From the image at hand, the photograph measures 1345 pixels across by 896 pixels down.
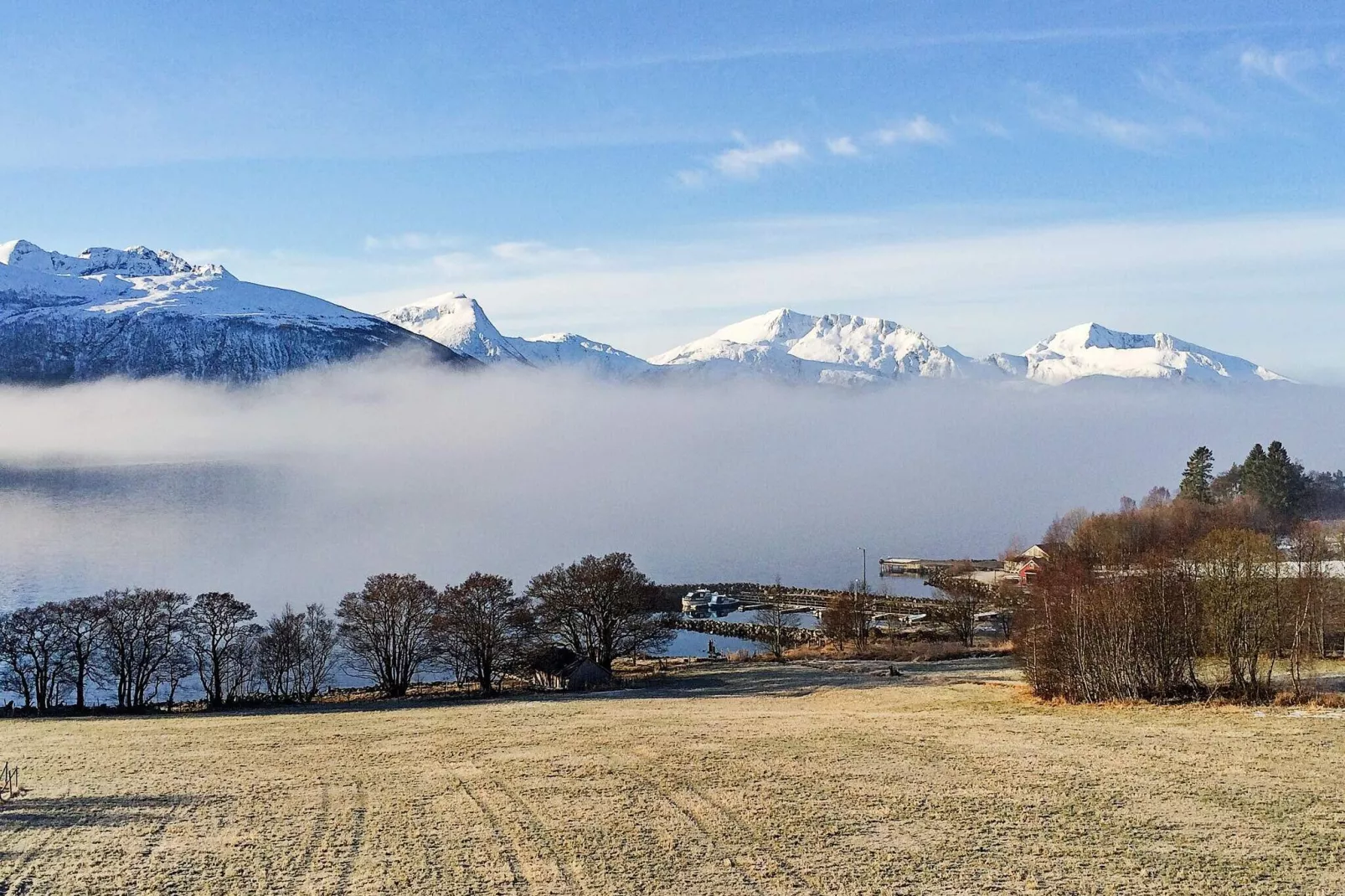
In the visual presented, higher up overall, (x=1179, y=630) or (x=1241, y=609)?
(x=1241, y=609)

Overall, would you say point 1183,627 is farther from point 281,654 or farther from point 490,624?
point 281,654

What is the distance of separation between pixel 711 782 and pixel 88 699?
141ft

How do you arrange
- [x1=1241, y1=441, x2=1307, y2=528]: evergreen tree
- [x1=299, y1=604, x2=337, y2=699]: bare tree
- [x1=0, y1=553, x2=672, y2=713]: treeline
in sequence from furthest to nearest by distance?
1. [x1=1241, y1=441, x2=1307, y2=528]: evergreen tree
2. [x1=299, y1=604, x2=337, y2=699]: bare tree
3. [x1=0, y1=553, x2=672, y2=713]: treeline

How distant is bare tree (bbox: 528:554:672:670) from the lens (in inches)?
2274

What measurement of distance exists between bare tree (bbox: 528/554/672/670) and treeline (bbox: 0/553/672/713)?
0.07m

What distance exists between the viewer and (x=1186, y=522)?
84500 mm

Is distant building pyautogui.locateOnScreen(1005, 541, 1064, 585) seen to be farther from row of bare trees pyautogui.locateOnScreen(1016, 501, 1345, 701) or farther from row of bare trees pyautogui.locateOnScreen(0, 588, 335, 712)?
row of bare trees pyautogui.locateOnScreen(0, 588, 335, 712)

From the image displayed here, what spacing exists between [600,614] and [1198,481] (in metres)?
71.7

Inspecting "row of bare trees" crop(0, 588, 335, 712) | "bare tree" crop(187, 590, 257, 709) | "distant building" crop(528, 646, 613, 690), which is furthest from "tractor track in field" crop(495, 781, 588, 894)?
"bare tree" crop(187, 590, 257, 709)

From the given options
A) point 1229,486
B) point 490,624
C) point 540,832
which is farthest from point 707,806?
point 1229,486

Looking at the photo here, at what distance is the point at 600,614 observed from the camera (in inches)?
2297

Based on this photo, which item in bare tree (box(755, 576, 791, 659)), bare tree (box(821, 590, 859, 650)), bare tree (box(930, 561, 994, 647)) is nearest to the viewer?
bare tree (box(930, 561, 994, 647))

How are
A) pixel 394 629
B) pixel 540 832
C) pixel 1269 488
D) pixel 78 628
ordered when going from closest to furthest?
pixel 540 832 < pixel 78 628 < pixel 394 629 < pixel 1269 488

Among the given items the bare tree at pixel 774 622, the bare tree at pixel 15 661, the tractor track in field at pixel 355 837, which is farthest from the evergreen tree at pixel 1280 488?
the bare tree at pixel 15 661
